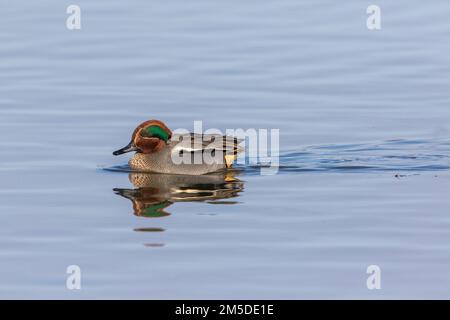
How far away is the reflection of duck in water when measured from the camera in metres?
12.6

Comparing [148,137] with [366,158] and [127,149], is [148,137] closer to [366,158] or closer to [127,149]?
[127,149]

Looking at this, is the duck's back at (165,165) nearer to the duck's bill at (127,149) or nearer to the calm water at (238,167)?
the duck's bill at (127,149)

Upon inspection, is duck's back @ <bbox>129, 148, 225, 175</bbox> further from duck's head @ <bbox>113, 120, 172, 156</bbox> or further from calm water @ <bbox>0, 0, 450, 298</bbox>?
calm water @ <bbox>0, 0, 450, 298</bbox>

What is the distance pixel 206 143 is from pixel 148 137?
2.50 feet

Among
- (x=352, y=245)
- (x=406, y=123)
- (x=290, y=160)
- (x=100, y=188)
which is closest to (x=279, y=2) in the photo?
(x=406, y=123)

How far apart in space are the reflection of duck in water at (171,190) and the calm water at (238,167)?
0.12 feet

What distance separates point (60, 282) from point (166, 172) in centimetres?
499

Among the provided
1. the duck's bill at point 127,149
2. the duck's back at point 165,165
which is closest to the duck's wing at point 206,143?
the duck's back at point 165,165

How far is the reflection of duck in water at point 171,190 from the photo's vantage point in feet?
41.2

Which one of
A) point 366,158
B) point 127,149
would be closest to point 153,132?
point 127,149

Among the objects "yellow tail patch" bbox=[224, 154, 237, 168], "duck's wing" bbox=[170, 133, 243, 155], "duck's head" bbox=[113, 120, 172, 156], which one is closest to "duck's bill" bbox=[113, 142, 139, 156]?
"duck's head" bbox=[113, 120, 172, 156]

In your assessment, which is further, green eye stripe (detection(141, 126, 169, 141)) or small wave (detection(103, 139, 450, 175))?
green eye stripe (detection(141, 126, 169, 141))

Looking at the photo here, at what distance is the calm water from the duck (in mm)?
242

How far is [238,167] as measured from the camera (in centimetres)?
1467
